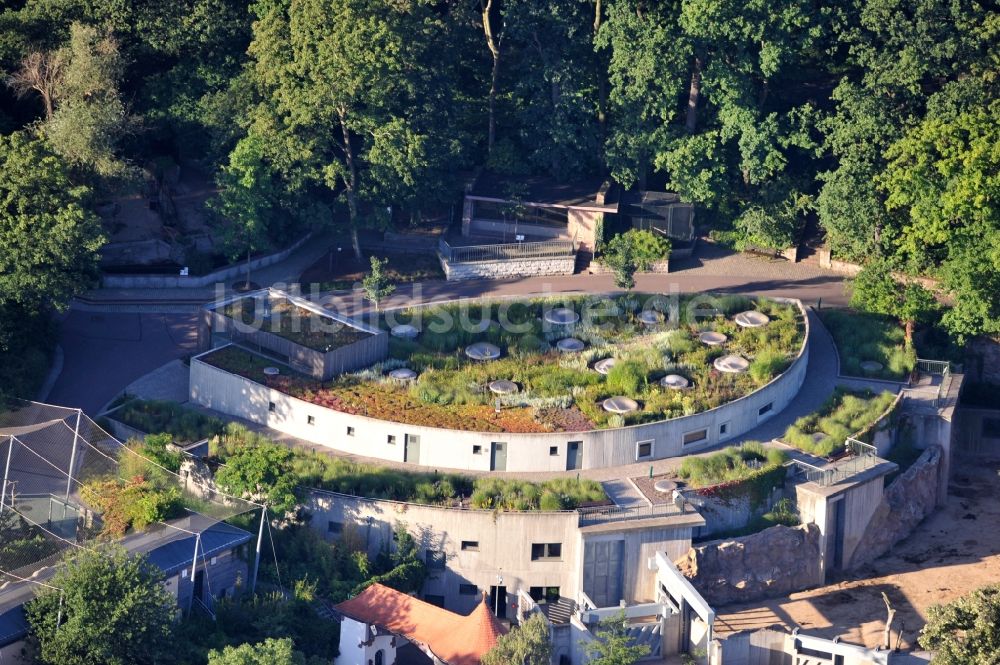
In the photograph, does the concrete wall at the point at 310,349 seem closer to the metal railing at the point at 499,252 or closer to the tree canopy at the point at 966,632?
the metal railing at the point at 499,252

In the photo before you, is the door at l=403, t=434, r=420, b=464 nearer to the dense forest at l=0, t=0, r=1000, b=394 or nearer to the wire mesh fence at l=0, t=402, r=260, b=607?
the wire mesh fence at l=0, t=402, r=260, b=607

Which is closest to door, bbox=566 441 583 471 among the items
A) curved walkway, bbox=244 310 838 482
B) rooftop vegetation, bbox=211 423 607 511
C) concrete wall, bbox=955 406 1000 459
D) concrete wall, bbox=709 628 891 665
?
curved walkway, bbox=244 310 838 482

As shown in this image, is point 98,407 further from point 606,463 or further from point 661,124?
point 661,124

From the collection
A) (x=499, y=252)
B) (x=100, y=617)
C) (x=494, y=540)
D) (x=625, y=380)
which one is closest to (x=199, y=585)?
(x=100, y=617)

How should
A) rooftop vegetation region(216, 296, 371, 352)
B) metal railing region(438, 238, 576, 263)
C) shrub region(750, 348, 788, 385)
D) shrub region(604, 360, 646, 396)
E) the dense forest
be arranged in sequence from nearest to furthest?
1. shrub region(604, 360, 646, 396)
2. shrub region(750, 348, 788, 385)
3. rooftop vegetation region(216, 296, 371, 352)
4. the dense forest
5. metal railing region(438, 238, 576, 263)

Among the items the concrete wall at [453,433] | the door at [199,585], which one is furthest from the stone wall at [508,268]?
the door at [199,585]

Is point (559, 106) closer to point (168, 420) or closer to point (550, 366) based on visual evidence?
point (550, 366)
